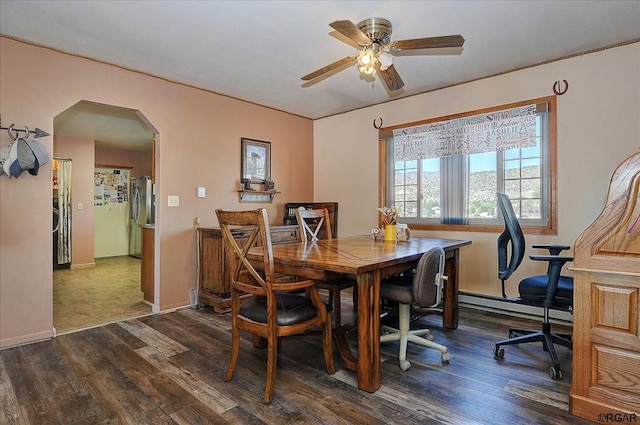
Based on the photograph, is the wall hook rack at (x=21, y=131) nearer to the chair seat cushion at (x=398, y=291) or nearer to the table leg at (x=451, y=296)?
the chair seat cushion at (x=398, y=291)

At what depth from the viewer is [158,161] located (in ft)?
11.8

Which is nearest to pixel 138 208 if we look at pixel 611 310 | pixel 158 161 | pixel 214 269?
pixel 158 161

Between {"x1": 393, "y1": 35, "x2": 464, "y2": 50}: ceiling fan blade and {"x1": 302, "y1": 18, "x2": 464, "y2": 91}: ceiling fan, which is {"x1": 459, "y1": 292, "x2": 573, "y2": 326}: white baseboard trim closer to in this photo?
{"x1": 302, "y1": 18, "x2": 464, "y2": 91}: ceiling fan

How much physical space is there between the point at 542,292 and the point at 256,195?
3253mm

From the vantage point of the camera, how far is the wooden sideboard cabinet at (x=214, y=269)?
3520mm

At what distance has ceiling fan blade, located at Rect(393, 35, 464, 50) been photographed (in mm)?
2127

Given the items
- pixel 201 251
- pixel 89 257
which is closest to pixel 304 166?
pixel 201 251

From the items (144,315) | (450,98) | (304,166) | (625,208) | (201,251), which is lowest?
(144,315)

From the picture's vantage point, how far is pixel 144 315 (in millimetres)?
3504

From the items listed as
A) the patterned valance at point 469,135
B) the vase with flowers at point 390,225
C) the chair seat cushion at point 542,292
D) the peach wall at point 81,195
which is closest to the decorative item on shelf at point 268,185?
the patterned valance at point 469,135

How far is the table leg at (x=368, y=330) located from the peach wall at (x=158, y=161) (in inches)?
96.4

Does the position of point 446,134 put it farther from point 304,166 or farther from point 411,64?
point 304,166

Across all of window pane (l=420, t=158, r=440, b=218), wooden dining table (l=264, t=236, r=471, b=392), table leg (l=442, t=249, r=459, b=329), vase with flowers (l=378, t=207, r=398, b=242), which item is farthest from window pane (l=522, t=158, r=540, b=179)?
wooden dining table (l=264, t=236, r=471, b=392)

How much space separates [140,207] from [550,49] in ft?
24.4
